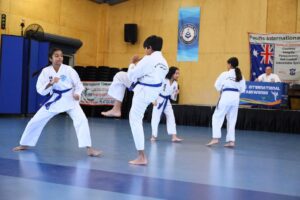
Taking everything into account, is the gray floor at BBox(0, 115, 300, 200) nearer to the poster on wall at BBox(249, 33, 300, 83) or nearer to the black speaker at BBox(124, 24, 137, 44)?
the poster on wall at BBox(249, 33, 300, 83)

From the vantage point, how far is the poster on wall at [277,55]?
1130 centimetres

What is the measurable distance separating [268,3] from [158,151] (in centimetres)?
804

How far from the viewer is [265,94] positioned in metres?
9.80

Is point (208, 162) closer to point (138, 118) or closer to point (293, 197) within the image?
point (138, 118)

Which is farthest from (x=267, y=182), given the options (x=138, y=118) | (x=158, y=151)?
(x=158, y=151)

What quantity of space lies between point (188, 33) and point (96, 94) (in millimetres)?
3456

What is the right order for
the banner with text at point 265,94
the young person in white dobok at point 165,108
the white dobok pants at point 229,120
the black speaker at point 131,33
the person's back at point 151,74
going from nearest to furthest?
the person's back at point 151,74
the white dobok pants at point 229,120
the young person in white dobok at point 165,108
the banner with text at point 265,94
the black speaker at point 131,33

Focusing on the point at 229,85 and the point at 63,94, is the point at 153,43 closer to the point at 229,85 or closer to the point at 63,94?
the point at 63,94

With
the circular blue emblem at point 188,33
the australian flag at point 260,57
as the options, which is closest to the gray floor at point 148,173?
the australian flag at point 260,57

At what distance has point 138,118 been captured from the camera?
412 cm

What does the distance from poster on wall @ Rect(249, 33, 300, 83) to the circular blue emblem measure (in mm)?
1751

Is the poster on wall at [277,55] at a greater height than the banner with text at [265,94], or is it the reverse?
the poster on wall at [277,55]

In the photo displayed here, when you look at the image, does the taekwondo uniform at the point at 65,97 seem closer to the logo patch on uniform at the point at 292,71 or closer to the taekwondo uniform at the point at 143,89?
the taekwondo uniform at the point at 143,89

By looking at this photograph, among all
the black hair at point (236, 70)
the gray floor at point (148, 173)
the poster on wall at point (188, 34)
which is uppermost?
the poster on wall at point (188, 34)
